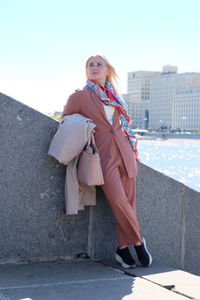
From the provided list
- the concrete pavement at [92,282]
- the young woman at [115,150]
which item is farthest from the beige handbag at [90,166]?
the concrete pavement at [92,282]

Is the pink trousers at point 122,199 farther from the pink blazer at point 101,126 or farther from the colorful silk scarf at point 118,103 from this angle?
the colorful silk scarf at point 118,103

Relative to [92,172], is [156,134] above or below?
above

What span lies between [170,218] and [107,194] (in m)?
0.98

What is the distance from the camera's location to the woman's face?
A: 13.7 feet

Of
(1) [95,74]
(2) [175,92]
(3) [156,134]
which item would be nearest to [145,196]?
(1) [95,74]

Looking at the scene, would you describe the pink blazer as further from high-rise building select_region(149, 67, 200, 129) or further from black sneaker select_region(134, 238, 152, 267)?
high-rise building select_region(149, 67, 200, 129)

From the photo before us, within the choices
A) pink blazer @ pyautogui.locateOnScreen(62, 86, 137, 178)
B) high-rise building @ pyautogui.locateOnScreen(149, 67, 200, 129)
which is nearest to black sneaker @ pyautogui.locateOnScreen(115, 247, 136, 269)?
pink blazer @ pyautogui.locateOnScreen(62, 86, 137, 178)

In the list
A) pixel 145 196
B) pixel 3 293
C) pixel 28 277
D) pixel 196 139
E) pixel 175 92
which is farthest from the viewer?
A: pixel 175 92

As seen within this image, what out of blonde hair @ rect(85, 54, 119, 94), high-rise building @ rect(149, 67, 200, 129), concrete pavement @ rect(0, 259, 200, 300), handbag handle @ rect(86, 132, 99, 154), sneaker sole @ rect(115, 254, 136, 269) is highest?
high-rise building @ rect(149, 67, 200, 129)

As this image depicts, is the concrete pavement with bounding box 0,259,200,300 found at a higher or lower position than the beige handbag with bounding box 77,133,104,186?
lower

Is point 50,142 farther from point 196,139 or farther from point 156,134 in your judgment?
point 156,134

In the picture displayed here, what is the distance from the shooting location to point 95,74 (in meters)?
4.17

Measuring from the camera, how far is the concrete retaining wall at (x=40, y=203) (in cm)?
392

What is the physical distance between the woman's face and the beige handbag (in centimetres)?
46
